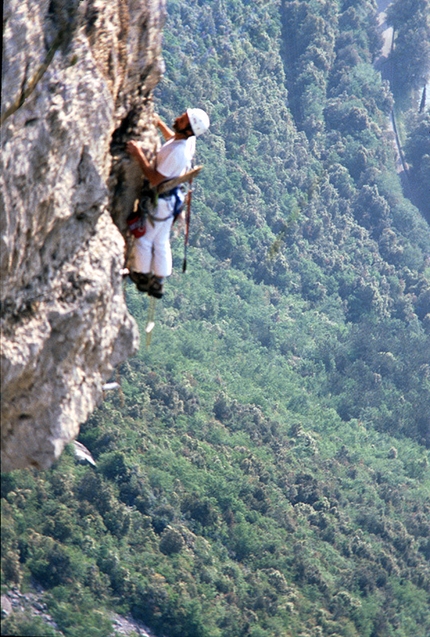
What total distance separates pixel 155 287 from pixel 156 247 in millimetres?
448

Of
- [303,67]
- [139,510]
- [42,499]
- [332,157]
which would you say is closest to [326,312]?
[332,157]

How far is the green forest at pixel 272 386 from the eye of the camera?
2484 cm

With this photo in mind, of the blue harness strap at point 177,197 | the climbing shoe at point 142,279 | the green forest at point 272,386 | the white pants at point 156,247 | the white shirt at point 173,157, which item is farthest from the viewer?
the green forest at point 272,386

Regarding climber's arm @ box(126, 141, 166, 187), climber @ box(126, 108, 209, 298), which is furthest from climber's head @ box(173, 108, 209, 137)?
climber's arm @ box(126, 141, 166, 187)

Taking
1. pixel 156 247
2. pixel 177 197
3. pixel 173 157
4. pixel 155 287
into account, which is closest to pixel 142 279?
pixel 155 287

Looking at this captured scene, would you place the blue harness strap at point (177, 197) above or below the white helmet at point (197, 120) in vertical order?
below

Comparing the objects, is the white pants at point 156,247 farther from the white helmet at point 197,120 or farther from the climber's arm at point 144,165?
the white helmet at point 197,120

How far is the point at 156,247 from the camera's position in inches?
324

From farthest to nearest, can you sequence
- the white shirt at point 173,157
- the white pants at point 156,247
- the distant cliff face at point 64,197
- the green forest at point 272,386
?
the green forest at point 272,386, the white pants at point 156,247, the white shirt at point 173,157, the distant cliff face at point 64,197

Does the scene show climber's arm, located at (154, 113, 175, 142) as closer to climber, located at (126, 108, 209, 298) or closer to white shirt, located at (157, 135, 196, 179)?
climber, located at (126, 108, 209, 298)

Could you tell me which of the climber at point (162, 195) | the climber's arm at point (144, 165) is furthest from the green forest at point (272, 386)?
the climber's arm at point (144, 165)

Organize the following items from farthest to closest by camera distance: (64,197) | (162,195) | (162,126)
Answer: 1. (162,126)
2. (162,195)
3. (64,197)

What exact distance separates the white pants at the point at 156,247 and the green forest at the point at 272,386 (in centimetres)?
309

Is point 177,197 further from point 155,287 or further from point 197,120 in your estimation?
point 155,287
